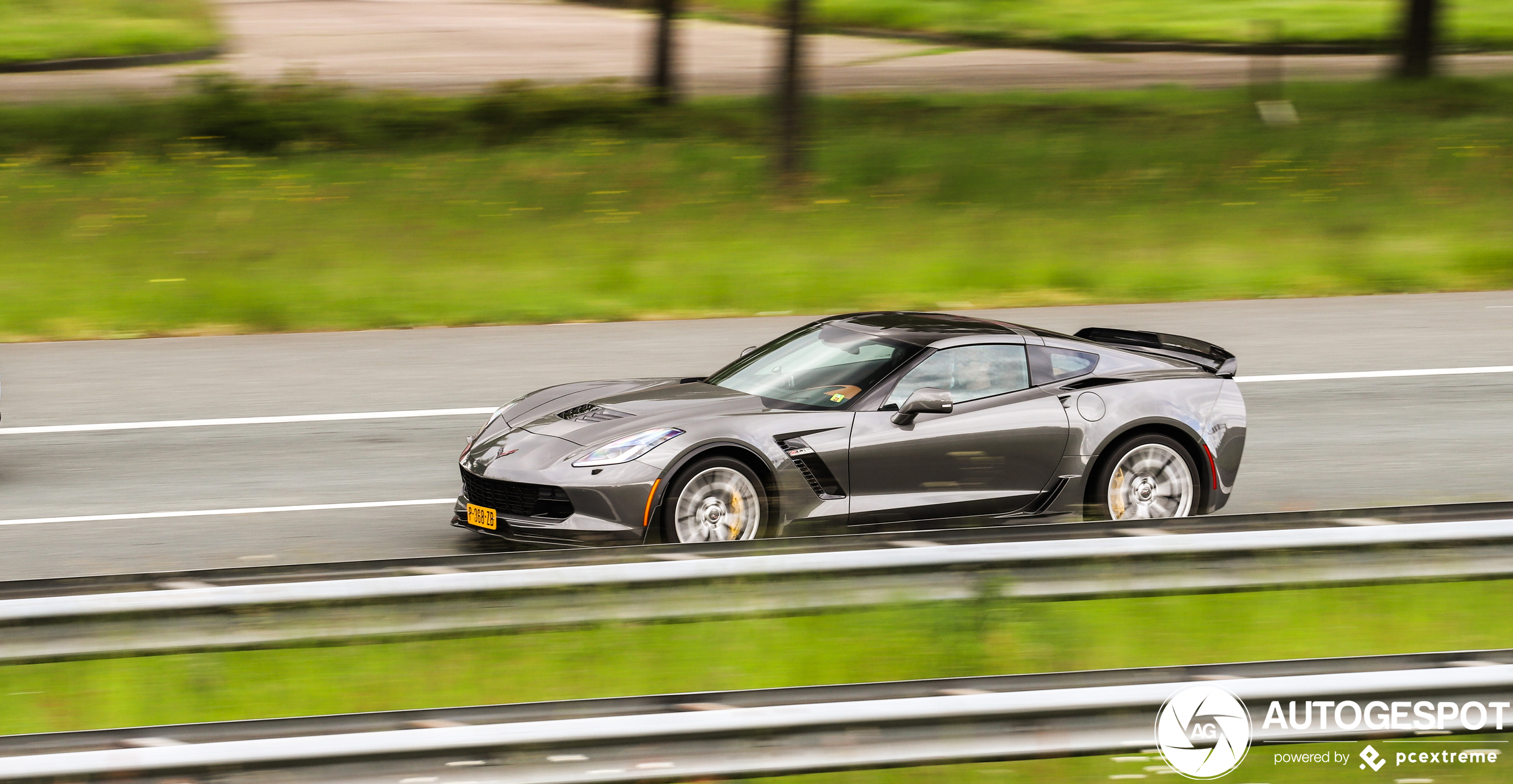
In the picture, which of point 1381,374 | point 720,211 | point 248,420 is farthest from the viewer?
point 720,211

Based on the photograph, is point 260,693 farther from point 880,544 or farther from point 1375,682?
point 1375,682

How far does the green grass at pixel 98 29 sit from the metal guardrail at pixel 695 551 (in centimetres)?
2450

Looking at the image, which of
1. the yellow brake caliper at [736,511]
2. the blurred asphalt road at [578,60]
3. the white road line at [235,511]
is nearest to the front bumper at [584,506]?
the yellow brake caliper at [736,511]

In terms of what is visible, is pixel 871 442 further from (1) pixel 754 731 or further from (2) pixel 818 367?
(1) pixel 754 731

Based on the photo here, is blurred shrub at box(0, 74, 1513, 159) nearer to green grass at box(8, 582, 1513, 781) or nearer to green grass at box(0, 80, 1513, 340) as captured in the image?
green grass at box(0, 80, 1513, 340)

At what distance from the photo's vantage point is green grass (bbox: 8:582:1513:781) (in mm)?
5332

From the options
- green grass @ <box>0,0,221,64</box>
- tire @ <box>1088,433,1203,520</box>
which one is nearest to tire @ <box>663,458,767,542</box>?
tire @ <box>1088,433,1203,520</box>

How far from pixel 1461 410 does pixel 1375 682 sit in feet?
25.3

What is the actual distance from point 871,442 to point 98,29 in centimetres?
2583

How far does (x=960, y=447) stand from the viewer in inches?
300

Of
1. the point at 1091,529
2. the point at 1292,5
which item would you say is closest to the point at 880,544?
the point at 1091,529

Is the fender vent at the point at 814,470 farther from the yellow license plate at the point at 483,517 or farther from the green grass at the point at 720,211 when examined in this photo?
the green grass at the point at 720,211

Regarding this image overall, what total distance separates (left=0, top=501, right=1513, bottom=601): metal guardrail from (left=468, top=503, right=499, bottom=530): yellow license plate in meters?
1.90

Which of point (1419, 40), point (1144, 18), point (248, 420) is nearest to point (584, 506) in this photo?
point (248, 420)
